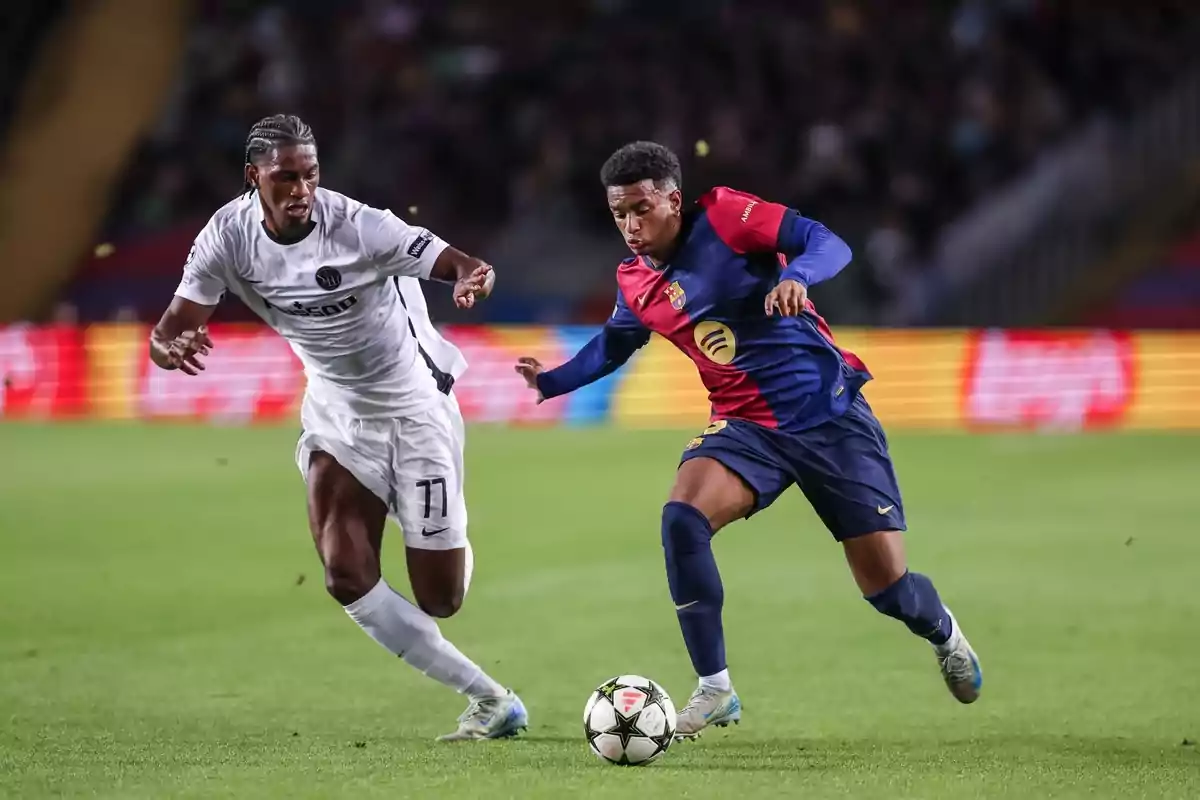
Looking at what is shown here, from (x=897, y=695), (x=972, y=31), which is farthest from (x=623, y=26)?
(x=897, y=695)

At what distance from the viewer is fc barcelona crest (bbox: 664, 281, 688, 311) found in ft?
21.1

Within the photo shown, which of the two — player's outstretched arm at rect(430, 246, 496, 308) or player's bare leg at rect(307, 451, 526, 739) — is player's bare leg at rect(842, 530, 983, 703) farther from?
player's outstretched arm at rect(430, 246, 496, 308)

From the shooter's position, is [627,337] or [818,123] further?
[818,123]

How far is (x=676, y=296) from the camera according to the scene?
644 centimetres

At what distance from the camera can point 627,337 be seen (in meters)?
6.73

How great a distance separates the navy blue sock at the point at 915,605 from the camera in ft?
21.4

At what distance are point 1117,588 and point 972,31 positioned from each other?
1477 centimetres

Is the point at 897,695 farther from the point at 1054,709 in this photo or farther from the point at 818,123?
the point at 818,123

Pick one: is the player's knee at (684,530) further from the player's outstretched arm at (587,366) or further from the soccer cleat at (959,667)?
the soccer cleat at (959,667)

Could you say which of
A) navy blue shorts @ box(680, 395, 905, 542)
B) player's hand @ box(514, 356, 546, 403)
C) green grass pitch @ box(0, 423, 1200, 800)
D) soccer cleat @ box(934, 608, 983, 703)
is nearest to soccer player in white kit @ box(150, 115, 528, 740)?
player's hand @ box(514, 356, 546, 403)

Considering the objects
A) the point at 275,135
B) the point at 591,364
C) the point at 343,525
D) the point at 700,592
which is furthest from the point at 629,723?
the point at 275,135

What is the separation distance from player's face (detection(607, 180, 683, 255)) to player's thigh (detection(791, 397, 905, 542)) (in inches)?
35.0

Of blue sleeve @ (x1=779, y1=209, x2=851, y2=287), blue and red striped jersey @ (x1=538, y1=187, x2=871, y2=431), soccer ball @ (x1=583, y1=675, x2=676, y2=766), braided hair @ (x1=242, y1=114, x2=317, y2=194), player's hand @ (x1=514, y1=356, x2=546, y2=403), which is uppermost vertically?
braided hair @ (x1=242, y1=114, x2=317, y2=194)

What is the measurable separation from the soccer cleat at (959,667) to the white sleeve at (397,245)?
7.62ft
